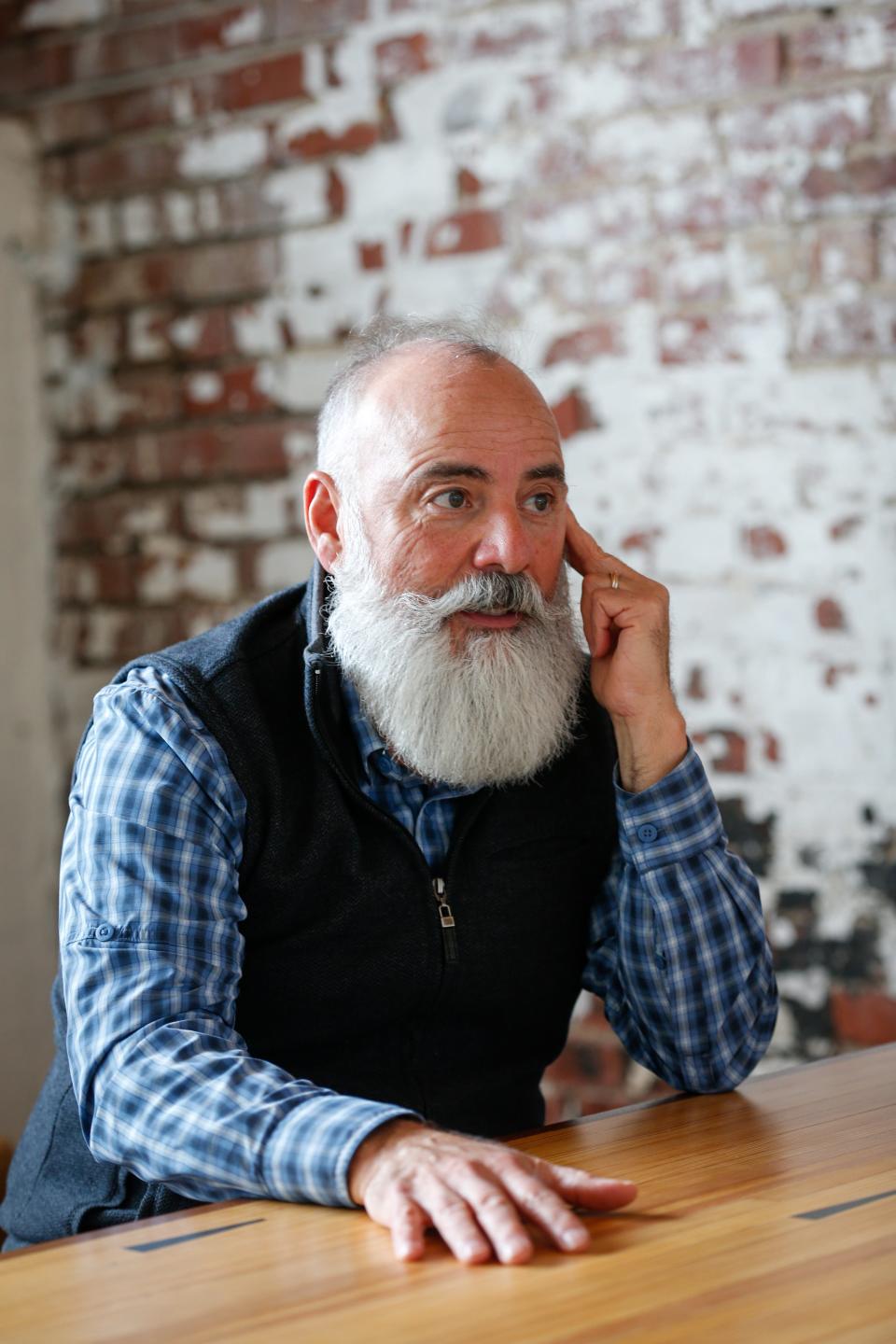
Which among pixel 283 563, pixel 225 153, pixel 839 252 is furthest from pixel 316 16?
pixel 839 252

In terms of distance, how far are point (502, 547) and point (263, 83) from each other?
1505mm

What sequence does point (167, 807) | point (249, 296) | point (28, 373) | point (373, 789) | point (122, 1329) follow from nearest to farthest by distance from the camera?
1. point (122, 1329)
2. point (167, 807)
3. point (373, 789)
4. point (249, 296)
5. point (28, 373)

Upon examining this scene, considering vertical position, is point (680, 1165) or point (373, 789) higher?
point (373, 789)

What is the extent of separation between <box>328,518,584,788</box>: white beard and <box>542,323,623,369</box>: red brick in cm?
85

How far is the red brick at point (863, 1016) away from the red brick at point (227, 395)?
145 centimetres

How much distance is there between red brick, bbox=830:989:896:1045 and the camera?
232 centimetres

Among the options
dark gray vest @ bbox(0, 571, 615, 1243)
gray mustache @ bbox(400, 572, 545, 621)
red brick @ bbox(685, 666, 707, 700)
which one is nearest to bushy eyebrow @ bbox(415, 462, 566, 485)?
gray mustache @ bbox(400, 572, 545, 621)

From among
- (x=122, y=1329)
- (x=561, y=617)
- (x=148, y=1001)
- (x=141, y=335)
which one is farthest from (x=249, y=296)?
(x=122, y=1329)

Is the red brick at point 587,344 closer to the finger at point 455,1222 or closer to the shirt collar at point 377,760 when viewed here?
the shirt collar at point 377,760

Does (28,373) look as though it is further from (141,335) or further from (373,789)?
(373,789)

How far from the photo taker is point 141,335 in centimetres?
298

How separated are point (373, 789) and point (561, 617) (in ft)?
1.00

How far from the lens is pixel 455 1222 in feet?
3.58

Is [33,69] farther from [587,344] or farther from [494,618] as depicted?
[494,618]
